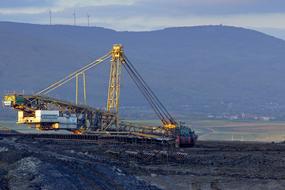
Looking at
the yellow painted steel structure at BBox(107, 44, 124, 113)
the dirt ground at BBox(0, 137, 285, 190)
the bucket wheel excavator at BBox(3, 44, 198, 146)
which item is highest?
the yellow painted steel structure at BBox(107, 44, 124, 113)

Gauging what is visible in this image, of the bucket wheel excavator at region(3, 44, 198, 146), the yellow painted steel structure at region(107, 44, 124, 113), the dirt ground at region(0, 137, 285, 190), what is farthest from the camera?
the yellow painted steel structure at region(107, 44, 124, 113)

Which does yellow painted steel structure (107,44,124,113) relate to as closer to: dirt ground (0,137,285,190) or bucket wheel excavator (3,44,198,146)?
bucket wheel excavator (3,44,198,146)

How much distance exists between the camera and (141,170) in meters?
48.1

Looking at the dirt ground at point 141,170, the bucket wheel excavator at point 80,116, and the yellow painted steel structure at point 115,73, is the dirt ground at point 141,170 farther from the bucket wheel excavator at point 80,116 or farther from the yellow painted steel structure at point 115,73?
the yellow painted steel structure at point 115,73

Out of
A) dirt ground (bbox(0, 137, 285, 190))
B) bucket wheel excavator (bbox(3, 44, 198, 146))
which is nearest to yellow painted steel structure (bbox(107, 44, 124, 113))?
bucket wheel excavator (bbox(3, 44, 198, 146))

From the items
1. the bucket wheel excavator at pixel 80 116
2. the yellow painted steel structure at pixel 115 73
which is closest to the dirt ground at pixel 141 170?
the bucket wheel excavator at pixel 80 116

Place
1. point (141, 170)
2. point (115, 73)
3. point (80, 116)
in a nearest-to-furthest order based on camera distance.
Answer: point (141, 170) → point (80, 116) → point (115, 73)

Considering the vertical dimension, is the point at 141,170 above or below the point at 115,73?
below

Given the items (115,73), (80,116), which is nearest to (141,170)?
(80,116)

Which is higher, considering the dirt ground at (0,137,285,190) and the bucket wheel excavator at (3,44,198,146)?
the bucket wheel excavator at (3,44,198,146)

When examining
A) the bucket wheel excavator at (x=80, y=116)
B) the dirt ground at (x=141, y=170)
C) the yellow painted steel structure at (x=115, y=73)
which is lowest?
the dirt ground at (x=141, y=170)

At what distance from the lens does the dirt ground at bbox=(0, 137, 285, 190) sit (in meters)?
37.2

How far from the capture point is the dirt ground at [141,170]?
37.2 m

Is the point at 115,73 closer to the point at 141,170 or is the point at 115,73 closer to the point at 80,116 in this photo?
the point at 80,116
